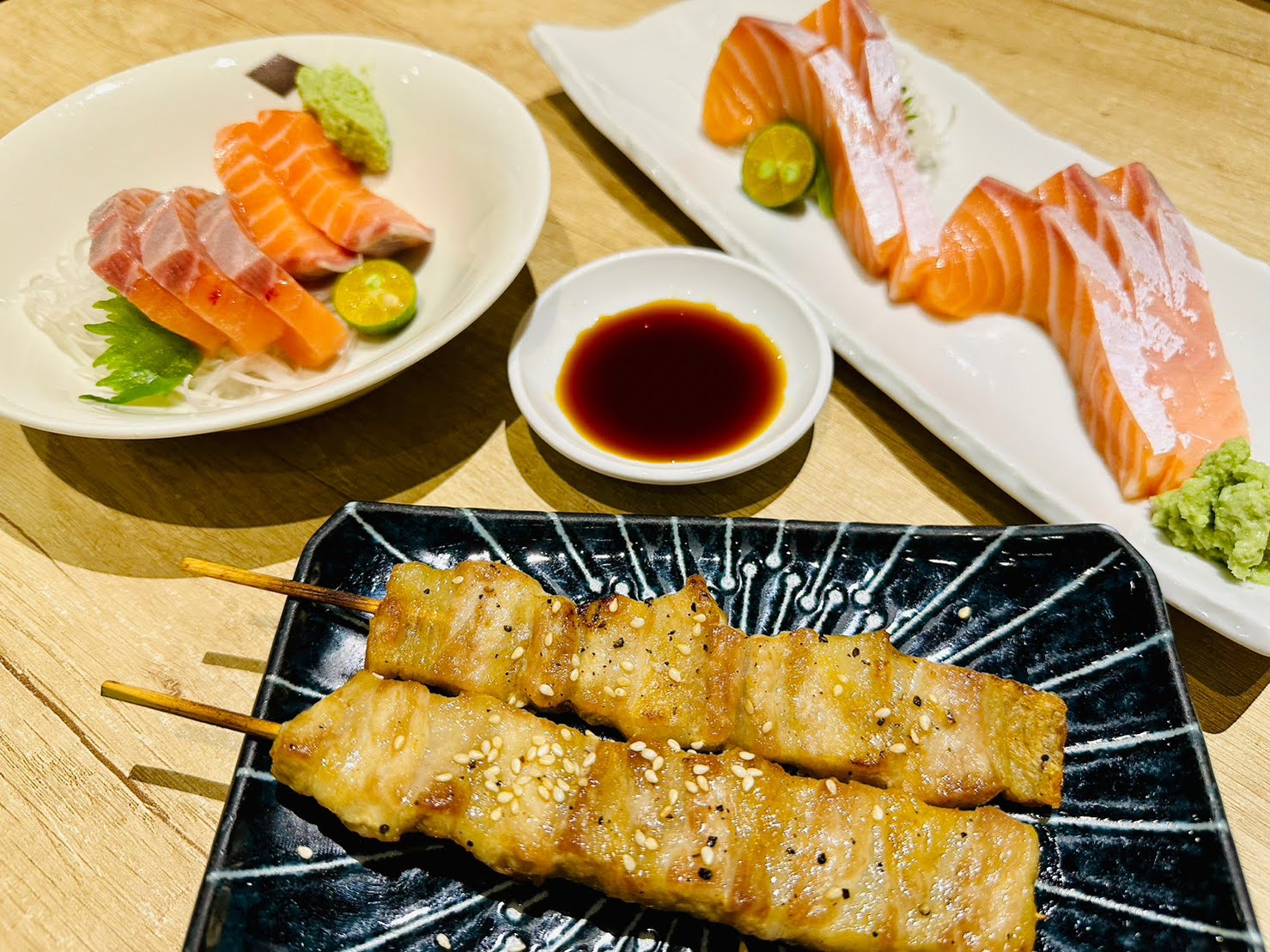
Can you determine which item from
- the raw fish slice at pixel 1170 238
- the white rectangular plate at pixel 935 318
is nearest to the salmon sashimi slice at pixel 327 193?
the white rectangular plate at pixel 935 318

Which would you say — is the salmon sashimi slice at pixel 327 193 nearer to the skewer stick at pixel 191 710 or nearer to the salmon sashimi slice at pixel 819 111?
the salmon sashimi slice at pixel 819 111

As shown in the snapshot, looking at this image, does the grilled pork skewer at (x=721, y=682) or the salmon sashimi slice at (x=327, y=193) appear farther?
the salmon sashimi slice at (x=327, y=193)

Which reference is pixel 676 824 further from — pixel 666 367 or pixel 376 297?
pixel 376 297

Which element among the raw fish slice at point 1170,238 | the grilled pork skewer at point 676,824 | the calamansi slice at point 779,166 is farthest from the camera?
the calamansi slice at point 779,166

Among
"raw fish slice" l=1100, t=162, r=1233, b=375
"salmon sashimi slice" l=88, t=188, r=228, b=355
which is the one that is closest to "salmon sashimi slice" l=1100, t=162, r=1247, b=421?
"raw fish slice" l=1100, t=162, r=1233, b=375

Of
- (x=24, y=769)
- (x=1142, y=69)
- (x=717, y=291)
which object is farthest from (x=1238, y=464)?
(x=24, y=769)

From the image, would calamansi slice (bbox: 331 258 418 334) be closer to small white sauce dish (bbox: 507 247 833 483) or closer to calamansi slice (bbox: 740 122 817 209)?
small white sauce dish (bbox: 507 247 833 483)

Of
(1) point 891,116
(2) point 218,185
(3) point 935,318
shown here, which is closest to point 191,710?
(2) point 218,185
